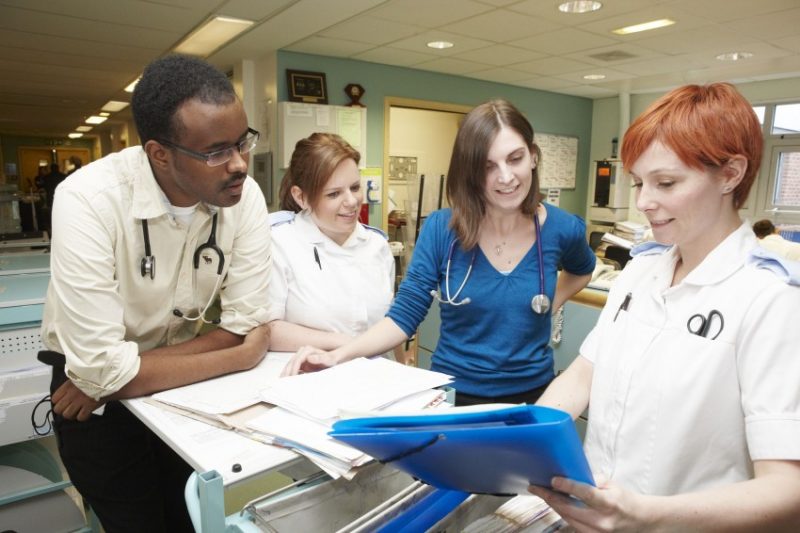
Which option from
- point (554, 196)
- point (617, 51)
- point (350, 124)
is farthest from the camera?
point (554, 196)

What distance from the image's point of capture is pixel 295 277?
69.2 inches

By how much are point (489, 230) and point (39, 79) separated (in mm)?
6695

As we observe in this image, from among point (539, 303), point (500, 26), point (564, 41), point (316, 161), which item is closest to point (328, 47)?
point (500, 26)

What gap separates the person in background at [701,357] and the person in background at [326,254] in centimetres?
92

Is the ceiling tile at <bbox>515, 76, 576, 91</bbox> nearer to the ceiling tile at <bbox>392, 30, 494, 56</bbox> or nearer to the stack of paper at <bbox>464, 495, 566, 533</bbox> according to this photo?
the ceiling tile at <bbox>392, 30, 494, 56</bbox>

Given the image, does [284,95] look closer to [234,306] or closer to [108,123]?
[234,306]

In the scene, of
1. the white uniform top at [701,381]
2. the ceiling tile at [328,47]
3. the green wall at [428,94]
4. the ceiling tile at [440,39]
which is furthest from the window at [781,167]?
the white uniform top at [701,381]

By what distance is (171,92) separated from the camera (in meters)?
1.09

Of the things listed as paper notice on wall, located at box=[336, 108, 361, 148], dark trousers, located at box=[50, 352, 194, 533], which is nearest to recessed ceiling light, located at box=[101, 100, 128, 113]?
paper notice on wall, located at box=[336, 108, 361, 148]

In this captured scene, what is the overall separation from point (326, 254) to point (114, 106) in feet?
26.4

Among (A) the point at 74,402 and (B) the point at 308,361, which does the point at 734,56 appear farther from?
(A) the point at 74,402

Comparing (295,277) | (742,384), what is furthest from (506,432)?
(295,277)

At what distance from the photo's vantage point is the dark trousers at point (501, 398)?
1.40 metres

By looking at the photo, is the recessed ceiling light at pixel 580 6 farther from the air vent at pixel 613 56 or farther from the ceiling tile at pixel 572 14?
the air vent at pixel 613 56
